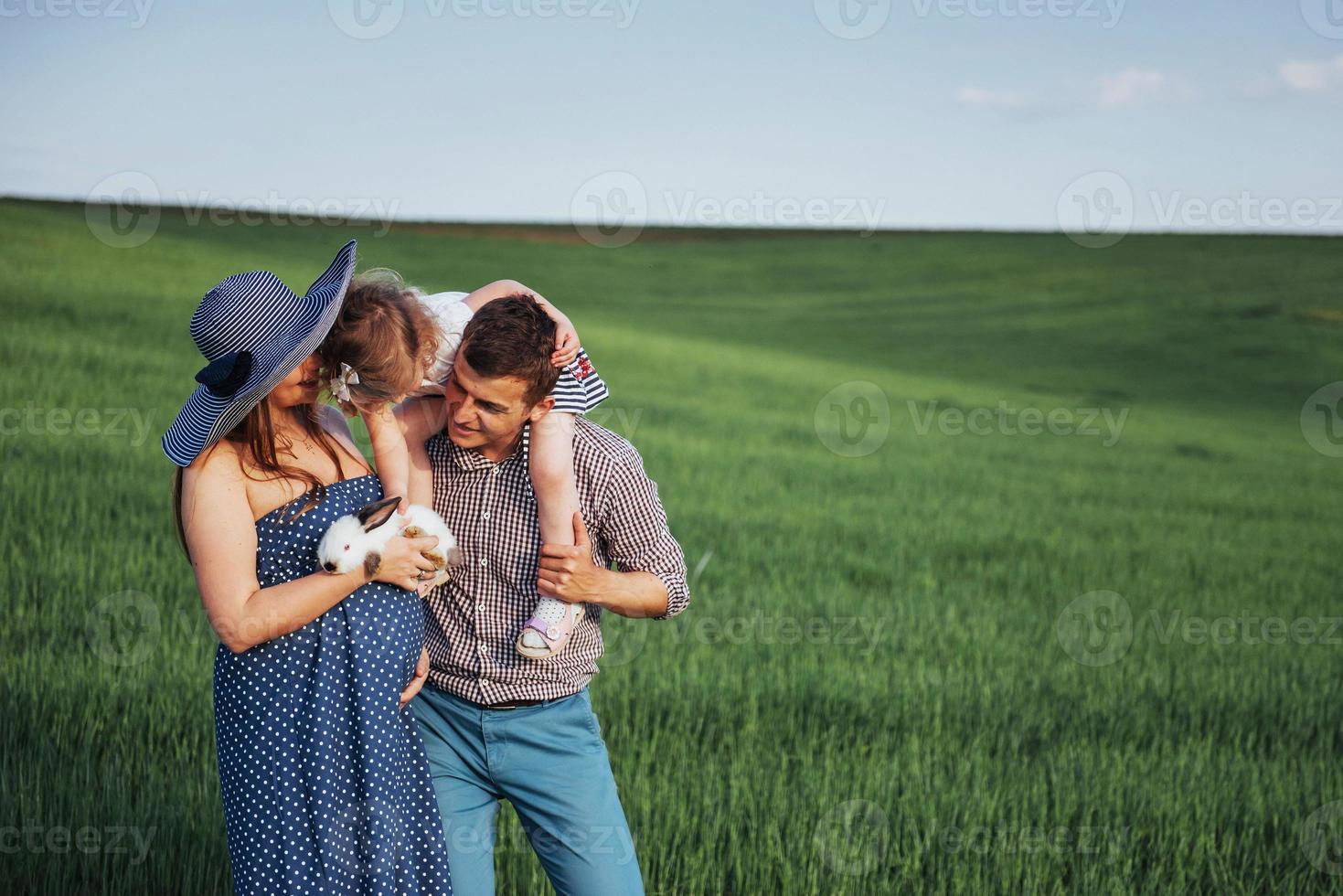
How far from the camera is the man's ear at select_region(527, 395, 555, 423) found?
2.71m

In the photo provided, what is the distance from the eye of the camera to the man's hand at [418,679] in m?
2.66

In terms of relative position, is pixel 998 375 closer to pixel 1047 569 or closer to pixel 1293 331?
pixel 1293 331

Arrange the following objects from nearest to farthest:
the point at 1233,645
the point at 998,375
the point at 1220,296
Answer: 1. the point at 1233,645
2. the point at 998,375
3. the point at 1220,296

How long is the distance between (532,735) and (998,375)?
31082mm

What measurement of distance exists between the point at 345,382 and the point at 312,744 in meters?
0.77

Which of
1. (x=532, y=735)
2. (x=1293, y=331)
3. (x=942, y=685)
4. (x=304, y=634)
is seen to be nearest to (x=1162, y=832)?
(x=942, y=685)

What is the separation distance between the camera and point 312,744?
95.5 inches

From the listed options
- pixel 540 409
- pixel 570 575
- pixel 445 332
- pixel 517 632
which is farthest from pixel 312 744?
pixel 445 332

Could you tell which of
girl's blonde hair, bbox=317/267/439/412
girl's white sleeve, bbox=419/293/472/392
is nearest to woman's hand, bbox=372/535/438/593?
girl's blonde hair, bbox=317/267/439/412

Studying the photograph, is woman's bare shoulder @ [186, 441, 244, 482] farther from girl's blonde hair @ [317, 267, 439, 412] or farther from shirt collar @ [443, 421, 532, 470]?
shirt collar @ [443, 421, 532, 470]

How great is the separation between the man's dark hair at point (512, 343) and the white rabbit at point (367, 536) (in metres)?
0.37

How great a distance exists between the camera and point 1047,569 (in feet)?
32.9

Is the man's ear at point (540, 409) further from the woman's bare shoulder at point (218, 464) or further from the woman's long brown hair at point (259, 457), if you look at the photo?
the woman's bare shoulder at point (218, 464)

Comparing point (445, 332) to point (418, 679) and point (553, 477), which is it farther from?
point (418, 679)
